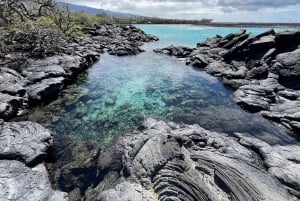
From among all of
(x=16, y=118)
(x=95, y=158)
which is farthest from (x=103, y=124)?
(x=16, y=118)

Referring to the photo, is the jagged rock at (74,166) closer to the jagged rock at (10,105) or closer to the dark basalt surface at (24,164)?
the dark basalt surface at (24,164)

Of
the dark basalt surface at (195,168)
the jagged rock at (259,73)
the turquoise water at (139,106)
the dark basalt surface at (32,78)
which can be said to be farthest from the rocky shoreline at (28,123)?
the jagged rock at (259,73)

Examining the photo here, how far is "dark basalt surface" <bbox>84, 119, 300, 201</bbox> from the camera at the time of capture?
10.8 meters

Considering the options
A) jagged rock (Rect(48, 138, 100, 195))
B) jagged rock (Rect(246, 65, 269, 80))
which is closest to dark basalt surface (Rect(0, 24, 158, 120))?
jagged rock (Rect(48, 138, 100, 195))

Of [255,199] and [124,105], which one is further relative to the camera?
[124,105]

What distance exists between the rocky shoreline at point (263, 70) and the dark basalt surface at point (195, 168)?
20.8 feet

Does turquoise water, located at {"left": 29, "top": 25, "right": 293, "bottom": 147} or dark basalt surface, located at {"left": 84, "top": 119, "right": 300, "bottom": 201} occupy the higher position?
dark basalt surface, located at {"left": 84, "top": 119, "right": 300, "bottom": 201}

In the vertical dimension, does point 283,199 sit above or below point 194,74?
above

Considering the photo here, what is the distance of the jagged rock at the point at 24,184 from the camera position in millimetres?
10516

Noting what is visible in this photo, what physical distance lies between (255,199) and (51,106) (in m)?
18.2

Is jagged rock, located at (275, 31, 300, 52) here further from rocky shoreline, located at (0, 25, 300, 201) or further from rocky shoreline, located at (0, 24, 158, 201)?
rocky shoreline, located at (0, 24, 158, 201)

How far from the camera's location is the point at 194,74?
35312 millimetres

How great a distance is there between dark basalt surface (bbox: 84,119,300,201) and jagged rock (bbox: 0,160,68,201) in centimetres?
192

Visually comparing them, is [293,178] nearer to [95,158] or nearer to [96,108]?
[95,158]
